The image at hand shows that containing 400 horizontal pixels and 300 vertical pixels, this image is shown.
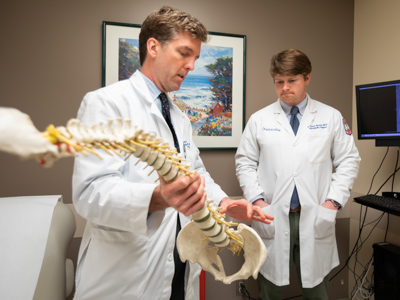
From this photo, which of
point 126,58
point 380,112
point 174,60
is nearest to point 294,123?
point 380,112

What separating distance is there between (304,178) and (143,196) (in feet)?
4.08

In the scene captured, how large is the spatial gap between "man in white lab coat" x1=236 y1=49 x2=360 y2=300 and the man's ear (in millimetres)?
948

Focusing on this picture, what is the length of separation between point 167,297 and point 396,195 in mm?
1680

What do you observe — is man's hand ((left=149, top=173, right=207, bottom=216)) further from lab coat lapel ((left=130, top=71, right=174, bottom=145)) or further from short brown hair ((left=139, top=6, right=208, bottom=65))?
short brown hair ((left=139, top=6, right=208, bottom=65))

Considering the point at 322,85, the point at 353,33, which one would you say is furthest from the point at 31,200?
the point at 353,33

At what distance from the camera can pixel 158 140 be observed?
0.62m

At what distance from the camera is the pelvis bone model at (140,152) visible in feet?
1.16

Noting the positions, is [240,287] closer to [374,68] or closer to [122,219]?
[122,219]

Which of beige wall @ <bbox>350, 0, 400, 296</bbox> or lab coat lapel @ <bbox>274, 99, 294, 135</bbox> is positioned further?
beige wall @ <bbox>350, 0, 400, 296</bbox>

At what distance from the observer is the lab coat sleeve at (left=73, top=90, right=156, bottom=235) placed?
0.81m

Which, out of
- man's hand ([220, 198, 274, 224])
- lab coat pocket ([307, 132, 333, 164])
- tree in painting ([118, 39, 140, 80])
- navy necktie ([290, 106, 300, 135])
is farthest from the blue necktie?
tree in painting ([118, 39, 140, 80])

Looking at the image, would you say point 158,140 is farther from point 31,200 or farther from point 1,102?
point 1,102

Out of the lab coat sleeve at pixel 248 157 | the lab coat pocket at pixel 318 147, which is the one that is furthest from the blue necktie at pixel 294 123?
the lab coat sleeve at pixel 248 157

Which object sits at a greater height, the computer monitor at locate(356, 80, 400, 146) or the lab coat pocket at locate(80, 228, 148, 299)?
the computer monitor at locate(356, 80, 400, 146)
